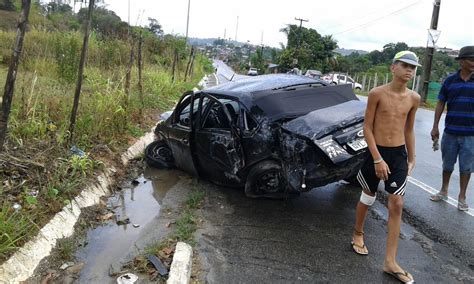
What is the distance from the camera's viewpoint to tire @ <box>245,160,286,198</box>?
17.1ft

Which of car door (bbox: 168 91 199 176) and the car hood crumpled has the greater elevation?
the car hood crumpled

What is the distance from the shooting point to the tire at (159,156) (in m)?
7.72

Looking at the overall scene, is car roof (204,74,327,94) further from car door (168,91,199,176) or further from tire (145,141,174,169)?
tire (145,141,174,169)

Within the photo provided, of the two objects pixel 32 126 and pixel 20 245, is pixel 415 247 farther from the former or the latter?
pixel 32 126

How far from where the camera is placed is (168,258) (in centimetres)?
422

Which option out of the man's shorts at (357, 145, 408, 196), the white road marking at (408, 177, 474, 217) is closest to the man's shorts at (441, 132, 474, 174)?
the white road marking at (408, 177, 474, 217)

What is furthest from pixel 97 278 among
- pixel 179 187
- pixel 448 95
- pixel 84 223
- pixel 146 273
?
pixel 448 95

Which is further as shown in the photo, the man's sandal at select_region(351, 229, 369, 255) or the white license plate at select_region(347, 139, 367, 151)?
the white license plate at select_region(347, 139, 367, 151)

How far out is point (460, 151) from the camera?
571 cm

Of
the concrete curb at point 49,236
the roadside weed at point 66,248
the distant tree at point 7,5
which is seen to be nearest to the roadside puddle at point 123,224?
the roadside weed at point 66,248

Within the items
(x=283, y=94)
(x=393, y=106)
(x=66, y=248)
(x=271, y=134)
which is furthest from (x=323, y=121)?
(x=66, y=248)

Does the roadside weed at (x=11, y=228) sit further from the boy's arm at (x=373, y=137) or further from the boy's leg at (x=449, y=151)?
the boy's leg at (x=449, y=151)

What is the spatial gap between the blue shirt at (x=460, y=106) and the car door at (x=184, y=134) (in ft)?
11.4

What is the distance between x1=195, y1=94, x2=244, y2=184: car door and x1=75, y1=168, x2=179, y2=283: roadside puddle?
0.88 metres
